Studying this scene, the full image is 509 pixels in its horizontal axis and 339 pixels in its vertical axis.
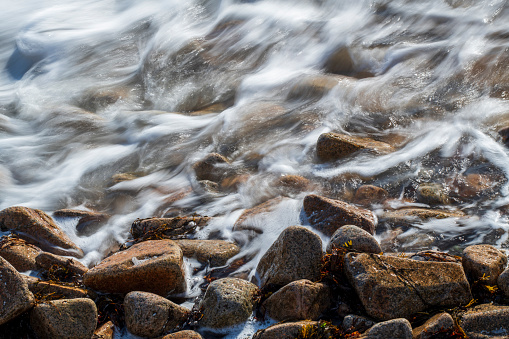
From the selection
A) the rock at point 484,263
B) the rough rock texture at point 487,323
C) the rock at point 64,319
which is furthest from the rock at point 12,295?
the rock at point 484,263

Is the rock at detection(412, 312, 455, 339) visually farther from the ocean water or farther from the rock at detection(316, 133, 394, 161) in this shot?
the rock at detection(316, 133, 394, 161)

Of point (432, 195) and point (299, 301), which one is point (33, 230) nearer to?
point (299, 301)

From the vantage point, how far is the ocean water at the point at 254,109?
4.99 meters

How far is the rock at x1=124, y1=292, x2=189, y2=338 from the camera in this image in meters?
3.20

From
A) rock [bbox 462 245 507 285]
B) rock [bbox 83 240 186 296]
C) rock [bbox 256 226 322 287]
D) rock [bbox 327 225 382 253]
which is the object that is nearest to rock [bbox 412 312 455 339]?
rock [bbox 462 245 507 285]

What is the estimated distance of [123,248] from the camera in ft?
14.1

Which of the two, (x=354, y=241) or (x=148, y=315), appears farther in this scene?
(x=354, y=241)

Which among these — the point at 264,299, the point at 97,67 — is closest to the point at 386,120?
the point at 264,299

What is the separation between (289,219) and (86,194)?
2711 millimetres

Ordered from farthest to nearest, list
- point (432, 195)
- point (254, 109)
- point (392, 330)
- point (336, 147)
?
1. point (254, 109)
2. point (336, 147)
3. point (432, 195)
4. point (392, 330)

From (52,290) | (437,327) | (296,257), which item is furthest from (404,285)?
(52,290)

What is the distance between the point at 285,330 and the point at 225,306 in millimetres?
501

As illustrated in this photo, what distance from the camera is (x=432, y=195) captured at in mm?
4707

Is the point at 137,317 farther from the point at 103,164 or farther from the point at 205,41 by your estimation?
the point at 205,41
